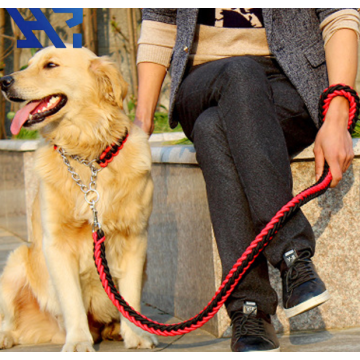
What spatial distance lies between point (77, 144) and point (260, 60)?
2.96 feet

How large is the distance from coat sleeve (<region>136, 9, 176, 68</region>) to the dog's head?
0.18m

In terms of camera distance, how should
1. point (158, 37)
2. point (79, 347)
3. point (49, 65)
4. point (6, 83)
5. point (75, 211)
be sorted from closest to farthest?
point (79, 347) < point (75, 211) < point (6, 83) < point (49, 65) < point (158, 37)

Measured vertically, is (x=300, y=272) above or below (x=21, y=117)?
below

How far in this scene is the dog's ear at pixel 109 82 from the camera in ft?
8.91

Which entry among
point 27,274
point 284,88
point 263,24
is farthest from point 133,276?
point 263,24

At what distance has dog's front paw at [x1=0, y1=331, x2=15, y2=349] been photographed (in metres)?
2.71

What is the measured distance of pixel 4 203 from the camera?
6.48 m

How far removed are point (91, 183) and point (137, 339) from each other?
69cm

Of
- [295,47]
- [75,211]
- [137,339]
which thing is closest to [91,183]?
[75,211]

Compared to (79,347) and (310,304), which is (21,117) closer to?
(79,347)

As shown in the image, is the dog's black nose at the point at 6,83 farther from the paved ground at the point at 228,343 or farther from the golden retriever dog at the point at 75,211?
the paved ground at the point at 228,343

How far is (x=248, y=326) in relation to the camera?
6.88 feet

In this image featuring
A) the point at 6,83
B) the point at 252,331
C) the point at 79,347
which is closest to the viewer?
the point at 252,331

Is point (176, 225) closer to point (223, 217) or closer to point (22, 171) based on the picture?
point (223, 217)
